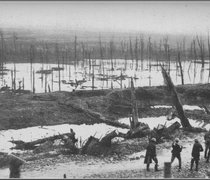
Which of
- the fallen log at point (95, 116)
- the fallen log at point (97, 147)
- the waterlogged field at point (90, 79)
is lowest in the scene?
the fallen log at point (97, 147)

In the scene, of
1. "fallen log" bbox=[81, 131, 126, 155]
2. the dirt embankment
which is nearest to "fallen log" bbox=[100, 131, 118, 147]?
"fallen log" bbox=[81, 131, 126, 155]

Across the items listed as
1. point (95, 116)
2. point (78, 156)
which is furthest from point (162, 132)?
point (95, 116)

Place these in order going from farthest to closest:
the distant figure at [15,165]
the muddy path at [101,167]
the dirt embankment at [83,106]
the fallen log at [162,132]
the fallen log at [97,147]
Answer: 1. the dirt embankment at [83,106]
2. the fallen log at [162,132]
3. the fallen log at [97,147]
4. the muddy path at [101,167]
5. the distant figure at [15,165]

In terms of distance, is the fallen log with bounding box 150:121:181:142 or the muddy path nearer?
the muddy path

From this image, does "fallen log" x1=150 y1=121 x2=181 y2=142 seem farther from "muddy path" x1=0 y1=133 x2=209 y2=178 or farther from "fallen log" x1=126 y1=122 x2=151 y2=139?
"muddy path" x1=0 y1=133 x2=209 y2=178

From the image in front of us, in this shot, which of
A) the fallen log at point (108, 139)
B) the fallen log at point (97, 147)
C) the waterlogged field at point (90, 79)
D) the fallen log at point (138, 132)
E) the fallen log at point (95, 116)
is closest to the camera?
the fallen log at point (97, 147)

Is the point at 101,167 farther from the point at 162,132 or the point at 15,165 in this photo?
the point at 162,132

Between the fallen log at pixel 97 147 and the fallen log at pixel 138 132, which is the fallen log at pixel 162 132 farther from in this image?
the fallen log at pixel 97 147

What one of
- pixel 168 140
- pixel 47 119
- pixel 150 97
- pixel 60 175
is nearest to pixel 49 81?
pixel 150 97

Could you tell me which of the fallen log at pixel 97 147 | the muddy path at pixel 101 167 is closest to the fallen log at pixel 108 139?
the fallen log at pixel 97 147
